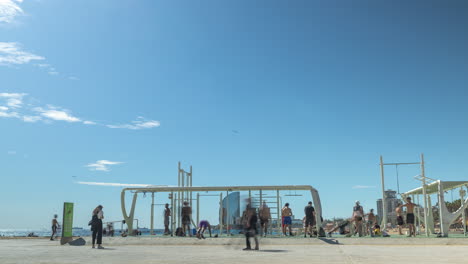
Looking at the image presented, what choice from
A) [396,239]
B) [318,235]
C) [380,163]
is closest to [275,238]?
[318,235]

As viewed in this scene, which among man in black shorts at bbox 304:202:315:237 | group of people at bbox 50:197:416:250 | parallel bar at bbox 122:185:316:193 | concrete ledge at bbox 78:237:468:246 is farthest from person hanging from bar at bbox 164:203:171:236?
man in black shorts at bbox 304:202:315:237

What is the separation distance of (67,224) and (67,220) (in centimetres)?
22

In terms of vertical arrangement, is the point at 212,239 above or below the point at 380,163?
below

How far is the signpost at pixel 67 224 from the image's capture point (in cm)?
1890

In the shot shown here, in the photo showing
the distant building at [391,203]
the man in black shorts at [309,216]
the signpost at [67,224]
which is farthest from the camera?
the distant building at [391,203]

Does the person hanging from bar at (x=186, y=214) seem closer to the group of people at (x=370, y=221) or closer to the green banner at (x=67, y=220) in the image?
the green banner at (x=67, y=220)

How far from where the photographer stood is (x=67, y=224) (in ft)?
62.7

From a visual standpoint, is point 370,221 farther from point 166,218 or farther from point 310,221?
point 166,218

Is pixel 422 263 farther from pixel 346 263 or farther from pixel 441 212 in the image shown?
pixel 441 212

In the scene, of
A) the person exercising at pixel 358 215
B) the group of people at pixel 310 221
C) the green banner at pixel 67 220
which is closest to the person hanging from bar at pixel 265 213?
the group of people at pixel 310 221

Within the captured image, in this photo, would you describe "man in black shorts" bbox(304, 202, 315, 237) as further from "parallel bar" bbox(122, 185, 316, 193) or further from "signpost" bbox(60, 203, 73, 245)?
"signpost" bbox(60, 203, 73, 245)

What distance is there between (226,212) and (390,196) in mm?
8032

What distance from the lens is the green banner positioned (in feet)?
62.1

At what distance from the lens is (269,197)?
20.4 meters
